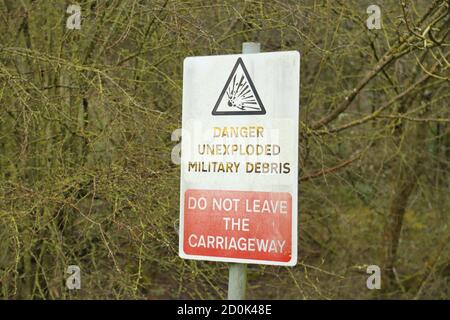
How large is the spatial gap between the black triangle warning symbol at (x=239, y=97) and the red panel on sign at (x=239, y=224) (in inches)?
11.4

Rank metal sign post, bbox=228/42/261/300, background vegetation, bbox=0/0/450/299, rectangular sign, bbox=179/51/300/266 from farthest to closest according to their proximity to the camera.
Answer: background vegetation, bbox=0/0/450/299, metal sign post, bbox=228/42/261/300, rectangular sign, bbox=179/51/300/266

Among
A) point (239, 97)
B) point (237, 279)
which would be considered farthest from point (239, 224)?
point (239, 97)

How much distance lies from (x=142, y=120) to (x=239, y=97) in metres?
2.36

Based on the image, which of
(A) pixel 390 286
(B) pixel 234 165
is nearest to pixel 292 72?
(B) pixel 234 165

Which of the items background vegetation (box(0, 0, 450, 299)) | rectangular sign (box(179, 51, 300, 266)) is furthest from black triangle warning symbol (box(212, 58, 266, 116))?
background vegetation (box(0, 0, 450, 299))

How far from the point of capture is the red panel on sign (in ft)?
10.0

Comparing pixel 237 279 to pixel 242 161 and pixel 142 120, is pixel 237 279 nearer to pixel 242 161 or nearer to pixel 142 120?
pixel 242 161

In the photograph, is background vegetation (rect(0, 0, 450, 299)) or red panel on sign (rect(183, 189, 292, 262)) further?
background vegetation (rect(0, 0, 450, 299))

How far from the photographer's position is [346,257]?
9.12 metres

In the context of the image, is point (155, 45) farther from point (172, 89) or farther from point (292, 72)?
point (292, 72)

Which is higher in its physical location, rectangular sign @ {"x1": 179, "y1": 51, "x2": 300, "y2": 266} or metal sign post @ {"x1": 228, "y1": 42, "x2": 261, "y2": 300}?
rectangular sign @ {"x1": 179, "y1": 51, "x2": 300, "y2": 266}

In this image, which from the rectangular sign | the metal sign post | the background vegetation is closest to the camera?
the rectangular sign

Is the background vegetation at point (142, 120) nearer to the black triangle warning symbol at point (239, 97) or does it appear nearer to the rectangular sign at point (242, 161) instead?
the rectangular sign at point (242, 161)

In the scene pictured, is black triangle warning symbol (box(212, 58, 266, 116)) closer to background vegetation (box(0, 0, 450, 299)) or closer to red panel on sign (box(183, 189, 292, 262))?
red panel on sign (box(183, 189, 292, 262))
